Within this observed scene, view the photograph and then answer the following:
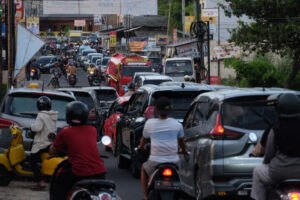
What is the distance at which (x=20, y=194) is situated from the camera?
11320mm

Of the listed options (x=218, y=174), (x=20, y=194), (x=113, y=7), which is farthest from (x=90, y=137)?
(x=113, y=7)

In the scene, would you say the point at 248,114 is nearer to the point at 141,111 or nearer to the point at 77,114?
the point at 77,114

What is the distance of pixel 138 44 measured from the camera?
78.1m

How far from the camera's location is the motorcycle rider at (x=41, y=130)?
10.7 m

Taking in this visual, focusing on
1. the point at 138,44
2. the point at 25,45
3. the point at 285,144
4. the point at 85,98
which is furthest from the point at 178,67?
the point at 285,144

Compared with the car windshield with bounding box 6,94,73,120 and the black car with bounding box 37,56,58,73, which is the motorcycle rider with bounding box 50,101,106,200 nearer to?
the car windshield with bounding box 6,94,73,120

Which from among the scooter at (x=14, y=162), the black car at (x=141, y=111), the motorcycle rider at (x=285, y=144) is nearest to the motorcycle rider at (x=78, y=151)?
the motorcycle rider at (x=285, y=144)

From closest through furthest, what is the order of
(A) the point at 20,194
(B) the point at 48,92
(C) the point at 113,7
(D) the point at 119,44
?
(A) the point at 20,194 → (B) the point at 48,92 → (C) the point at 113,7 → (D) the point at 119,44

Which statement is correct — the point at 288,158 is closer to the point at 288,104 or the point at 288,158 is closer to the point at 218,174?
Answer: the point at 288,104

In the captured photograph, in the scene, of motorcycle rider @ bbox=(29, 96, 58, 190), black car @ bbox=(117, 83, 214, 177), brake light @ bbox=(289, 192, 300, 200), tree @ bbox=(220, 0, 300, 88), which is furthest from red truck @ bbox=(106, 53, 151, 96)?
brake light @ bbox=(289, 192, 300, 200)

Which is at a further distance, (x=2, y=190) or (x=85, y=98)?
(x=85, y=98)

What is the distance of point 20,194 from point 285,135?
20.7 ft

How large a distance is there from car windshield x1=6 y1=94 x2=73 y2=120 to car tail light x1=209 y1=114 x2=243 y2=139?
5.06 meters

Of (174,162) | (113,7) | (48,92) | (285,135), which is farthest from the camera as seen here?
(113,7)
